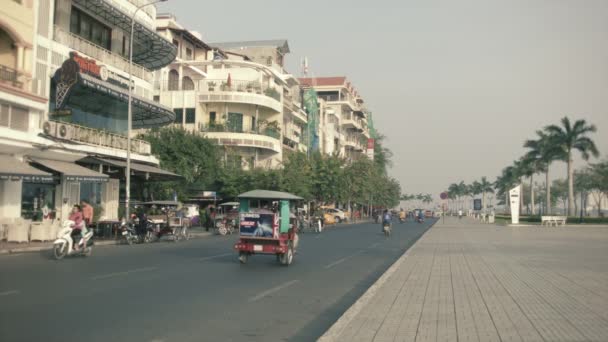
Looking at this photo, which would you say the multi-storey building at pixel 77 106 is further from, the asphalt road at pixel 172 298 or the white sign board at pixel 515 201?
the white sign board at pixel 515 201

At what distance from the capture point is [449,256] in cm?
1930

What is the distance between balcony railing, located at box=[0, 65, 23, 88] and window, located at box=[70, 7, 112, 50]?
5.88m

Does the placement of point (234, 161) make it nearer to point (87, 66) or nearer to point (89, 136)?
point (89, 136)

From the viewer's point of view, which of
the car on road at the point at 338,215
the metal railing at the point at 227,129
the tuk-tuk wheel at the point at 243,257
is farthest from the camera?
the car on road at the point at 338,215

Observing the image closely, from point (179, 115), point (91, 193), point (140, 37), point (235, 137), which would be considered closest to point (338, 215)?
point (235, 137)

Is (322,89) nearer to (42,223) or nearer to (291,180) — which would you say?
(291,180)

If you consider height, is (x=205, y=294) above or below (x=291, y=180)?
below

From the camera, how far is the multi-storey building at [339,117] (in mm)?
93625

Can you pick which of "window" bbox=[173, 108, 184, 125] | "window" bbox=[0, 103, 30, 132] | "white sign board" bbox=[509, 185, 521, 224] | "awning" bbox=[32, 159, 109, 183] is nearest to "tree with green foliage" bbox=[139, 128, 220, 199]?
"window" bbox=[173, 108, 184, 125]

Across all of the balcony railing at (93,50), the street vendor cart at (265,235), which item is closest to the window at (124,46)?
the balcony railing at (93,50)

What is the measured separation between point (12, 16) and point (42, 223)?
31.8 feet

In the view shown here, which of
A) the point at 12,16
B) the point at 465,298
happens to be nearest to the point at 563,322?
the point at 465,298

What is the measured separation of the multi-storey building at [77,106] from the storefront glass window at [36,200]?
0.05 metres

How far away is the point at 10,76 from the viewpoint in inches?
1005
